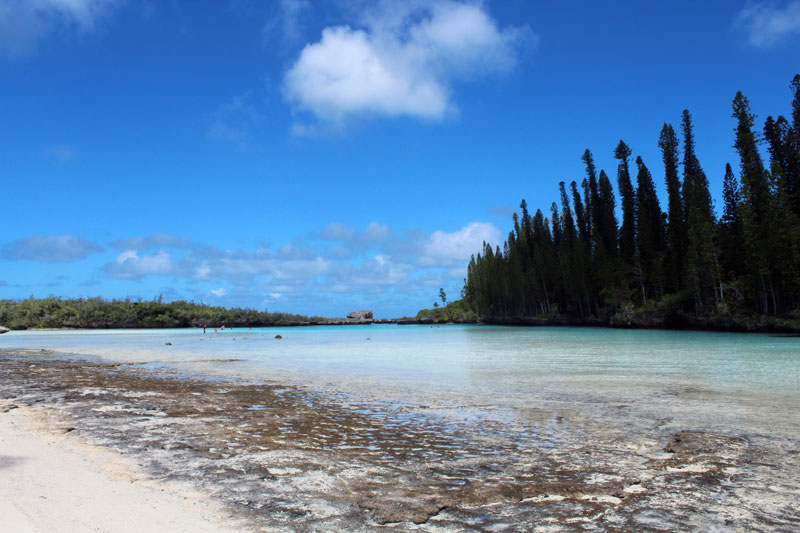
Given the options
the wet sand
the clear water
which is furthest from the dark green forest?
the wet sand

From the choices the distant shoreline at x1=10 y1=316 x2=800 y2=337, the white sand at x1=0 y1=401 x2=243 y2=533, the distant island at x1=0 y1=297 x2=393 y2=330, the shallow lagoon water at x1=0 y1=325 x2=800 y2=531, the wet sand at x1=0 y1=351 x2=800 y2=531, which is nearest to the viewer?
the white sand at x1=0 y1=401 x2=243 y2=533

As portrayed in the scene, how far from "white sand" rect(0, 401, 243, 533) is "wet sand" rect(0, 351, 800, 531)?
0.17 meters

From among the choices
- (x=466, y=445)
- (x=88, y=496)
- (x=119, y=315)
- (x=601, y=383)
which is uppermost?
(x=119, y=315)

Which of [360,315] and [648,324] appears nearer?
[648,324]

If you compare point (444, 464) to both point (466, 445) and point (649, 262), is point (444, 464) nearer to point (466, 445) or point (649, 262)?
point (466, 445)

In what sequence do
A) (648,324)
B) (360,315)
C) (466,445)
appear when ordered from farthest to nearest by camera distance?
1. (360,315)
2. (648,324)
3. (466,445)

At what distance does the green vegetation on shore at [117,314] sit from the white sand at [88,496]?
11165cm

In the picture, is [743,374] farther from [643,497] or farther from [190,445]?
[190,445]

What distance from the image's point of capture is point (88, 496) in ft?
14.3

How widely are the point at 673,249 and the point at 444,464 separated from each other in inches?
2584

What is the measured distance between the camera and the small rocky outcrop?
7082 inches

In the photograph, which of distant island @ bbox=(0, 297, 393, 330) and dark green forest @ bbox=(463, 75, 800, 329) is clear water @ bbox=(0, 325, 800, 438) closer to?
dark green forest @ bbox=(463, 75, 800, 329)

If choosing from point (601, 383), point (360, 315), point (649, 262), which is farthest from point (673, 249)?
point (360, 315)

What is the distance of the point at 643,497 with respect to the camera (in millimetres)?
4398
